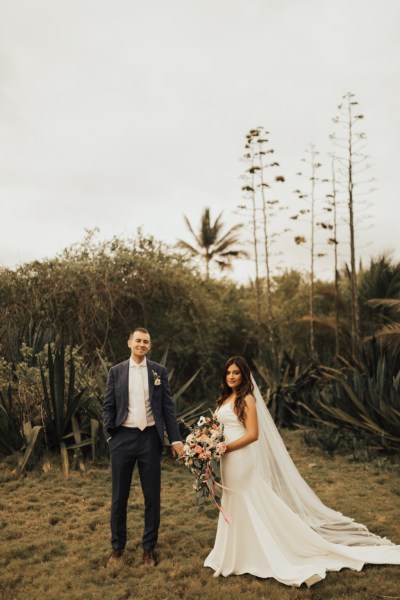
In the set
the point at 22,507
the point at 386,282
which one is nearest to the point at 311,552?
the point at 22,507

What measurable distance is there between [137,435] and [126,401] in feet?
0.89

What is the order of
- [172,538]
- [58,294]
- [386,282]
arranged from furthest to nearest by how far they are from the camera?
1. [386,282]
2. [58,294]
3. [172,538]

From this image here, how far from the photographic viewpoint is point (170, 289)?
1508 cm

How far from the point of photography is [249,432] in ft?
15.0

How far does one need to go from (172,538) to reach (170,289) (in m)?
10.0

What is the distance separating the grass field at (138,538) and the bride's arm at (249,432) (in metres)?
0.92

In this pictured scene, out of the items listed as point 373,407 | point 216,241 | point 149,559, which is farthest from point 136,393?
point 216,241

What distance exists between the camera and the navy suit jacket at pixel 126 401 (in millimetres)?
4641

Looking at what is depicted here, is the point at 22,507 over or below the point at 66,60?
below

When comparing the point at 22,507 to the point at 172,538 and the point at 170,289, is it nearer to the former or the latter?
the point at 172,538

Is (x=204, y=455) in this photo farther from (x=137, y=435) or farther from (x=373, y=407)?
(x=373, y=407)

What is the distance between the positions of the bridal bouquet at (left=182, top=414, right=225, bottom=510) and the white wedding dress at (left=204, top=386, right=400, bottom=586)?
0.18 m

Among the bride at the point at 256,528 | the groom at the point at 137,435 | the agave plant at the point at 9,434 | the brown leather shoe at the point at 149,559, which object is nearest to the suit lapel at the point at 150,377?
the groom at the point at 137,435

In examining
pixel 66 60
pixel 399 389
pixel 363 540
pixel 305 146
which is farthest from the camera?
pixel 305 146
